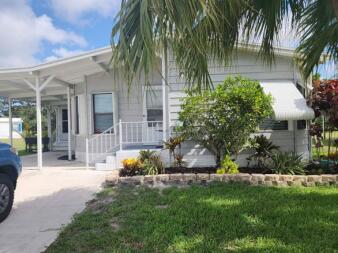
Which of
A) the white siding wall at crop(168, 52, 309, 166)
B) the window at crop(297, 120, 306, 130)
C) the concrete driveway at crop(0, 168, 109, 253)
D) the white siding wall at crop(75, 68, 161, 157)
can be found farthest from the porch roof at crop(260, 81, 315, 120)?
the concrete driveway at crop(0, 168, 109, 253)

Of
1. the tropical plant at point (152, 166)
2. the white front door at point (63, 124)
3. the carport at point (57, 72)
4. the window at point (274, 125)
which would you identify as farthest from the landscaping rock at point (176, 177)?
the white front door at point (63, 124)

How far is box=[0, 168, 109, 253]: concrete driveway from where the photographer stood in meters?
5.11

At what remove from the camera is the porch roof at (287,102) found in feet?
28.9

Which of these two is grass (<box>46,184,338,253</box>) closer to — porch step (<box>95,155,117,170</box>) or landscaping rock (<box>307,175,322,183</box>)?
landscaping rock (<box>307,175,322,183</box>)

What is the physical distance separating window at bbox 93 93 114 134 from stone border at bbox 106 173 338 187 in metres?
4.49

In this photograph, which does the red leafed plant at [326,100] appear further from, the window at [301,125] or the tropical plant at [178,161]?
the tropical plant at [178,161]

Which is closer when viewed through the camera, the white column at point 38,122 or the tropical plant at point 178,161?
the tropical plant at point 178,161

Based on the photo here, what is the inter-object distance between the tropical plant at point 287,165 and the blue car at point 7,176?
6120mm

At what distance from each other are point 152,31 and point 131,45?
233mm

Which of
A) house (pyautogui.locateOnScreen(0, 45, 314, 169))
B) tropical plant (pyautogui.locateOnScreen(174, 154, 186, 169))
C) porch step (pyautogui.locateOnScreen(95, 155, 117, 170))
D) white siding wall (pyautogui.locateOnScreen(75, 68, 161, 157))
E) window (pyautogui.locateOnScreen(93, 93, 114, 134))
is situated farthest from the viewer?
window (pyautogui.locateOnScreen(93, 93, 114, 134))

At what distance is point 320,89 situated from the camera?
9289 millimetres

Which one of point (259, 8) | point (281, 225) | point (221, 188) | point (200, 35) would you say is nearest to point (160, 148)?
point (221, 188)

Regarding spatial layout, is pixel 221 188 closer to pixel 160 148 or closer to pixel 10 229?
pixel 160 148

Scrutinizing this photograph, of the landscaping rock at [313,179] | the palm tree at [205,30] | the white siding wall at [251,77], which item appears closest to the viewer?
the palm tree at [205,30]
